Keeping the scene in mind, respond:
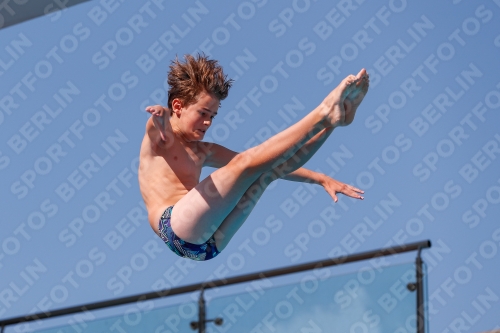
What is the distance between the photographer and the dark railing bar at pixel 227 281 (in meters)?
6.49

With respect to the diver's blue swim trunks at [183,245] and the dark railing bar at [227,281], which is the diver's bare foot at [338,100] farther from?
the dark railing bar at [227,281]

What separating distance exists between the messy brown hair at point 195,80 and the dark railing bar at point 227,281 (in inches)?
52.1

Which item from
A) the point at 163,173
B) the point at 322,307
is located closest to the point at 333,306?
the point at 322,307

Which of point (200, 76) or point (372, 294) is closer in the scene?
point (200, 76)

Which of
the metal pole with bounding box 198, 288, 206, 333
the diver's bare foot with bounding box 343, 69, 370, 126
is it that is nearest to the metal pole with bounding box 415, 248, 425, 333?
the metal pole with bounding box 198, 288, 206, 333

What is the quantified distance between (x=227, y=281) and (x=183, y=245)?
1.22 meters

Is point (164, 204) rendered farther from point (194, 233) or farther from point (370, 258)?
point (370, 258)

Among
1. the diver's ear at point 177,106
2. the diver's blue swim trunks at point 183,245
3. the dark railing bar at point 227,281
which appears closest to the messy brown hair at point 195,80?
the diver's ear at point 177,106

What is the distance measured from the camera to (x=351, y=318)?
6348 millimetres

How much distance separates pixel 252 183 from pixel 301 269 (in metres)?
1.47

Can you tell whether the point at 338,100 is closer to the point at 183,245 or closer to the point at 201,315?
the point at 183,245

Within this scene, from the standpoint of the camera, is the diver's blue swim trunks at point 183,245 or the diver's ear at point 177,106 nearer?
the diver's blue swim trunks at point 183,245

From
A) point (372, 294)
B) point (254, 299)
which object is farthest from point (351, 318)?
point (254, 299)

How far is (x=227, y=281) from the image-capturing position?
22.8 feet
